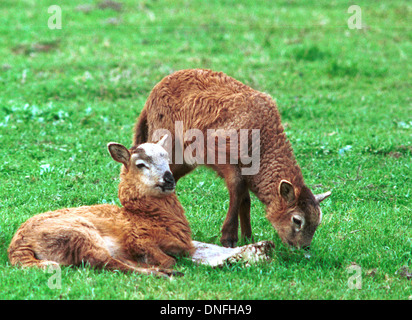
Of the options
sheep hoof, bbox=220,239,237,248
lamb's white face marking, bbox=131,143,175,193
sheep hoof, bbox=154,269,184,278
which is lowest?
sheep hoof, bbox=220,239,237,248

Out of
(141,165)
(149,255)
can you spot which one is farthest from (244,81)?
(149,255)

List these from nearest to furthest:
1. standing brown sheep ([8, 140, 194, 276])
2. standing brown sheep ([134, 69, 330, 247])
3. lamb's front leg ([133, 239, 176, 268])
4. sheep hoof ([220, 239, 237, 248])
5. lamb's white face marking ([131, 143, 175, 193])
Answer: standing brown sheep ([8, 140, 194, 276]), lamb's front leg ([133, 239, 176, 268]), lamb's white face marking ([131, 143, 175, 193]), standing brown sheep ([134, 69, 330, 247]), sheep hoof ([220, 239, 237, 248])

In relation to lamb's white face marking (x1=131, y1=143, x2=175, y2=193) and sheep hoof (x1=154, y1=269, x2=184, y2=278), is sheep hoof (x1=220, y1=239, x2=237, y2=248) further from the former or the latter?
sheep hoof (x1=154, y1=269, x2=184, y2=278)

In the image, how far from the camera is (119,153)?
24.4 ft

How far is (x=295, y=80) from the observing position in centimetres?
1548

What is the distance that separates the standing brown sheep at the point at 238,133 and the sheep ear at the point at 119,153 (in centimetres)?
119

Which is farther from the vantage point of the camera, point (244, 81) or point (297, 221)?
point (244, 81)

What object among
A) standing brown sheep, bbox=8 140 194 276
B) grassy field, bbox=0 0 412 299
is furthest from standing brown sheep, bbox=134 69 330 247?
standing brown sheep, bbox=8 140 194 276

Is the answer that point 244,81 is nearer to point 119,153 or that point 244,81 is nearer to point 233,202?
point 233,202

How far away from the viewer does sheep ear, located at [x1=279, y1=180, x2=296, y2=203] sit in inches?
289

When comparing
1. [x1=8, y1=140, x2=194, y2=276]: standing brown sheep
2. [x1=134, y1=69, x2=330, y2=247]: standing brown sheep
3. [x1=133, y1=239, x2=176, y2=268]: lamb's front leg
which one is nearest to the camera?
[x1=8, y1=140, x2=194, y2=276]: standing brown sheep

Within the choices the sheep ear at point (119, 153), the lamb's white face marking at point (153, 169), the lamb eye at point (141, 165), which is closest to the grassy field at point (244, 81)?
the lamb's white face marking at point (153, 169)

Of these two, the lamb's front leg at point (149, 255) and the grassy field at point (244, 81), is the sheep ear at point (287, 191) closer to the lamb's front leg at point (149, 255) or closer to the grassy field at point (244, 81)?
the grassy field at point (244, 81)

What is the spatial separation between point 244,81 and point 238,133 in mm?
7118
